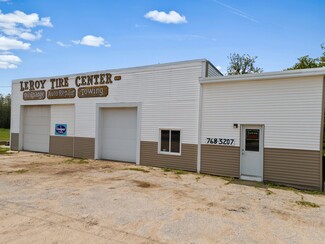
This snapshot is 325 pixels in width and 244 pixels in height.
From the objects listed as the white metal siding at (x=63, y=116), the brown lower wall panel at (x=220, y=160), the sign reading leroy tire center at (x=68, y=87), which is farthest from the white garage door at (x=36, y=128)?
the brown lower wall panel at (x=220, y=160)

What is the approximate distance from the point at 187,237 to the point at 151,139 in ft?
26.1

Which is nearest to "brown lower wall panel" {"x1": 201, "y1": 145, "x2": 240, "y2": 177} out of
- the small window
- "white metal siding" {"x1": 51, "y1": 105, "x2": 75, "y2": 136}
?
the small window

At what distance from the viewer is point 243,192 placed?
8078 mm

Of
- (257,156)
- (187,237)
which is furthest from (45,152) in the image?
(187,237)

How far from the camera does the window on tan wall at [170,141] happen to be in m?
11.7

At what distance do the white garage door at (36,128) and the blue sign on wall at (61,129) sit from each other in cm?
94

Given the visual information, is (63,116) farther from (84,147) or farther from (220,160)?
(220,160)

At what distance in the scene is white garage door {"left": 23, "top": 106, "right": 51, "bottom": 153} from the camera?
16.6m

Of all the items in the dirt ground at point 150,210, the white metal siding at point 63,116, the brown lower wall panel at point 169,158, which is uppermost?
the white metal siding at point 63,116

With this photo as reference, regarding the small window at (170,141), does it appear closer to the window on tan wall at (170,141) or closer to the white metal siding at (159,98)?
the window on tan wall at (170,141)

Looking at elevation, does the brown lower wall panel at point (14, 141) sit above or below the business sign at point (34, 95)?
below

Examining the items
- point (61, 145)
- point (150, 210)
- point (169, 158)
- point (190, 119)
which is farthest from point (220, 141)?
point (61, 145)

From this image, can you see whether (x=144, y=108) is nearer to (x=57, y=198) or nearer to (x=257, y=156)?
(x=257, y=156)

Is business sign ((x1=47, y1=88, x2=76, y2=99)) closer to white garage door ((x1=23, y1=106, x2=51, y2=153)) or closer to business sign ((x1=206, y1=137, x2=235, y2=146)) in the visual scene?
white garage door ((x1=23, y1=106, x2=51, y2=153))
